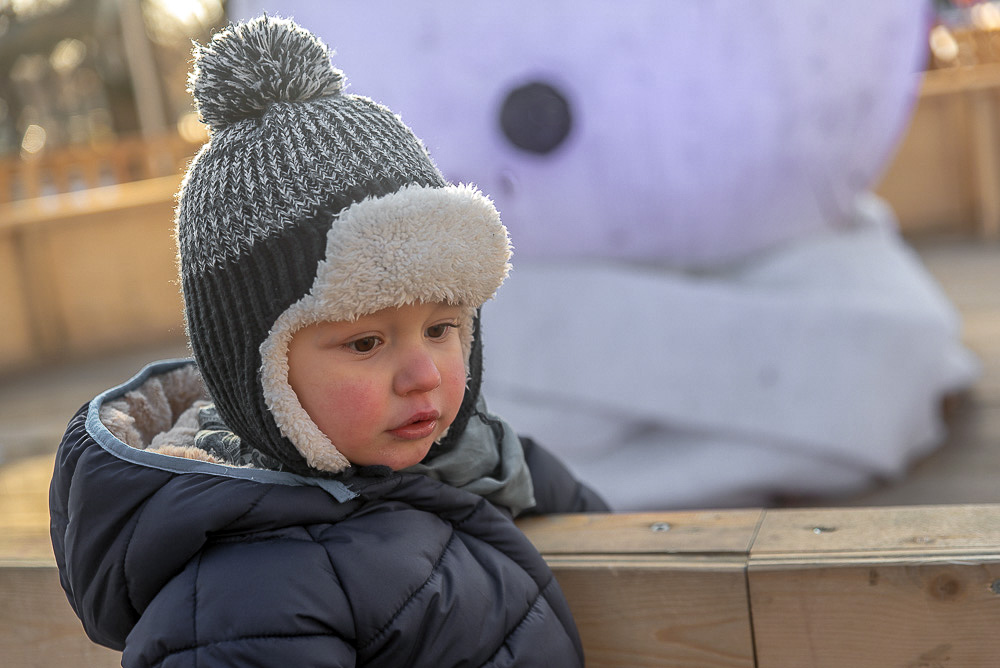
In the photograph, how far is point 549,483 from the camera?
1173mm

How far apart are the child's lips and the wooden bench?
22 cm

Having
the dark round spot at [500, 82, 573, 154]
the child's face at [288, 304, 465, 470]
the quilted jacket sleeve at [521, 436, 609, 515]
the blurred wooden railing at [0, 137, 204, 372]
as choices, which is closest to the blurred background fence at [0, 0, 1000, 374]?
the blurred wooden railing at [0, 137, 204, 372]

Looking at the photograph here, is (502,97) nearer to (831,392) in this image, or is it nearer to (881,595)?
(831,392)

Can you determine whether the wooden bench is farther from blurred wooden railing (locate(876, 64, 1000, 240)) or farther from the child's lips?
blurred wooden railing (locate(876, 64, 1000, 240))

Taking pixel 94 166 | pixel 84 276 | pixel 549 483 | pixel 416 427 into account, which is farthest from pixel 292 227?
pixel 94 166

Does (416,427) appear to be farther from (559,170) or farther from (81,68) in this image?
(81,68)

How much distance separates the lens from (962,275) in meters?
4.21

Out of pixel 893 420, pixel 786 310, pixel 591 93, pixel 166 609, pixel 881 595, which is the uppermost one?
pixel 591 93

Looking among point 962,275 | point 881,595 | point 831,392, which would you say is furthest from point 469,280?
point 962,275

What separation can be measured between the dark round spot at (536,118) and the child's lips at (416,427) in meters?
1.36

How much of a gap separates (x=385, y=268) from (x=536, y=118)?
1.40 metres

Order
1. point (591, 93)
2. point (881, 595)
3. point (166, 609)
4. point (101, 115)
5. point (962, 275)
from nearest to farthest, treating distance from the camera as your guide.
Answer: point (166, 609) → point (881, 595) → point (591, 93) → point (962, 275) → point (101, 115)

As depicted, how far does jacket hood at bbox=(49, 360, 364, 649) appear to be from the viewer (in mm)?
805

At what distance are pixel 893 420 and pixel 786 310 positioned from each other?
323 millimetres
